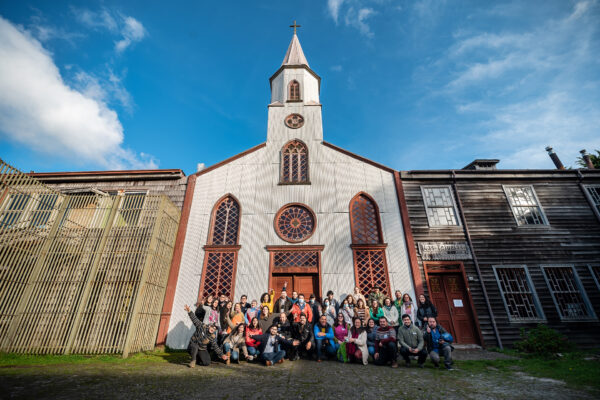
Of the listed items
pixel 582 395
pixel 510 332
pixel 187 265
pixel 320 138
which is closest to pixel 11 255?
pixel 187 265

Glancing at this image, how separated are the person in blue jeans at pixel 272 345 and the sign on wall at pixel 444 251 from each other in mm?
6568

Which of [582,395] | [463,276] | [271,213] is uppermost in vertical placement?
[271,213]

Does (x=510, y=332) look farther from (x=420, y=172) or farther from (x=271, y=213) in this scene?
(x=271, y=213)

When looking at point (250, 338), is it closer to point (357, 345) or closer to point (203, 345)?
point (203, 345)

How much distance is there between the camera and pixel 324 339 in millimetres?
6805

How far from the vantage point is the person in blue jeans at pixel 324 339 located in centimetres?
665

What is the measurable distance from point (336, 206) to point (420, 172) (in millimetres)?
4417

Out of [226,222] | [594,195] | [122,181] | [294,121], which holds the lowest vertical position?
[226,222]

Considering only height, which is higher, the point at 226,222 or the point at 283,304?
the point at 226,222

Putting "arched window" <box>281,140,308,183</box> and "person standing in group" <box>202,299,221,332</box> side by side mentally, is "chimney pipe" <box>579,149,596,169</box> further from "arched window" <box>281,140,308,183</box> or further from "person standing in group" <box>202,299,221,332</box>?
"person standing in group" <box>202,299,221,332</box>

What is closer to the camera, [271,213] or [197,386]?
[197,386]

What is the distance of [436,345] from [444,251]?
4.88m

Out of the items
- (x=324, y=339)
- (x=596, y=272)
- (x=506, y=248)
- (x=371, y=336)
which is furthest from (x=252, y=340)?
(x=596, y=272)

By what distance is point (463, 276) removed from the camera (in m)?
10.0
